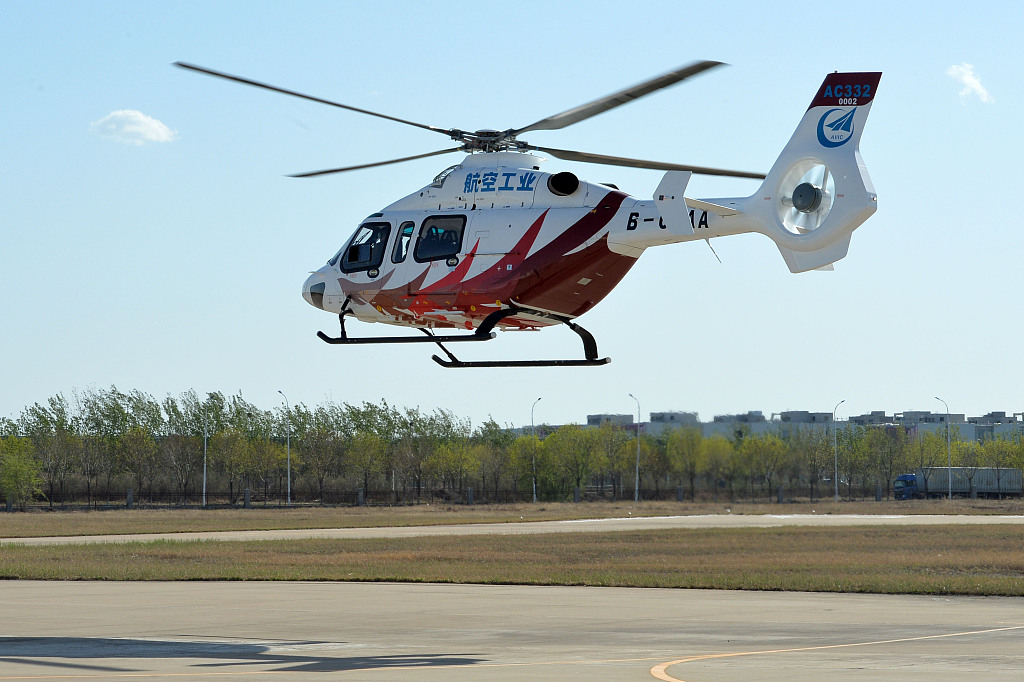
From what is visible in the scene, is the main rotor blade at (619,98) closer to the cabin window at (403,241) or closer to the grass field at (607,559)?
the cabin window at (403,241)

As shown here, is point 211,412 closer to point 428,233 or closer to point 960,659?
point 428,233

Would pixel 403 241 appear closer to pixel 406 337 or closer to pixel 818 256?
pixel 406 337

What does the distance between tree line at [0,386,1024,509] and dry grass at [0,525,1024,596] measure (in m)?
45.8

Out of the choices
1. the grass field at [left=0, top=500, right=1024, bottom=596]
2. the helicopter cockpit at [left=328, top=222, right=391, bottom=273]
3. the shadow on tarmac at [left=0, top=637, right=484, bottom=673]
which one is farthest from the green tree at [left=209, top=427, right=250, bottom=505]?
the shadow on tarmac at [left=0, top=637, right=484, bottom=673]

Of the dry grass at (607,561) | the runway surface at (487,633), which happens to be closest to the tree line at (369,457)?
the dry grass at (607,561)

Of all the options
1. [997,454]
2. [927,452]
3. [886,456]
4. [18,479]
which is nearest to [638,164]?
[18,479]

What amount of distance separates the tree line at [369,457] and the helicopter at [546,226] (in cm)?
6990

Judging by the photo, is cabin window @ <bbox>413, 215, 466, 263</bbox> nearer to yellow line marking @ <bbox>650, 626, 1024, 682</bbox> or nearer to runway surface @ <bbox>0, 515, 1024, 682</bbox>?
runway surface @ <bbox>0, 515, 1024, 682</bbox>

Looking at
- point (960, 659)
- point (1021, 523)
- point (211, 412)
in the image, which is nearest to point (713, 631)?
point (960, 659)

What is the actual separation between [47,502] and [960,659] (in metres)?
83.5

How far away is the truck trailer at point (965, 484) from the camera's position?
9600cm

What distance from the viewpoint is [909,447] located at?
109250 millimetres

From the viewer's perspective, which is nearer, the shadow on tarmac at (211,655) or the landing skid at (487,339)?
the shadow on tarmac at (211,655)

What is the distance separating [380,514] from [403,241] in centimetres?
5616
